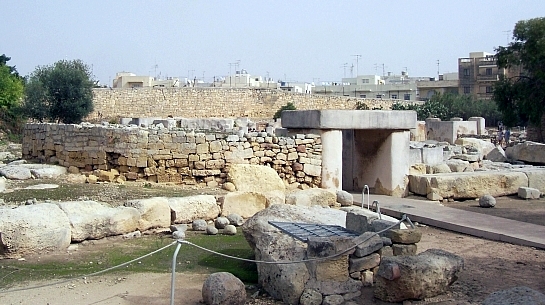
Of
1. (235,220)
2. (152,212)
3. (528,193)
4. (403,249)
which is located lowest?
(528,193)

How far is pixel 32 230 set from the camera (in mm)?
6914

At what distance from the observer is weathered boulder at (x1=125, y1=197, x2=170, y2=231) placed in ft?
27.6

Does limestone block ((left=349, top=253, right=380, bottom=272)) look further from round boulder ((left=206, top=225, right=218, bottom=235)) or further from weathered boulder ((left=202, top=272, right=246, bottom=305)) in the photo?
→ round boulder ((left=206, top=225, right=218, bottom=235))

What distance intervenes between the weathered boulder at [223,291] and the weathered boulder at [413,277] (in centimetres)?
133

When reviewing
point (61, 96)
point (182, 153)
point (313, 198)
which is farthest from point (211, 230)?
point (61, 96)

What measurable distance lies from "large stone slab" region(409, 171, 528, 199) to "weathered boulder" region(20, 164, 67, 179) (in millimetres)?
7282

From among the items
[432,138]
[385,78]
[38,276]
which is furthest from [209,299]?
[385,78]

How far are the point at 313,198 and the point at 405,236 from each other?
3934 mm

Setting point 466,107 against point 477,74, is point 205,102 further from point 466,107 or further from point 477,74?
point 477,74

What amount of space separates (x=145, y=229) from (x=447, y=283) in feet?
14.3

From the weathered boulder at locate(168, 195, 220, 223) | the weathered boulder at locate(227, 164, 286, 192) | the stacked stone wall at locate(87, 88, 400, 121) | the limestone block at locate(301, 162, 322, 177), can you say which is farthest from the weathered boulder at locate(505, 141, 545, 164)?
the stacked stone wall at locate(87, 88, 400, 121)

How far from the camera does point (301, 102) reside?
4528cm

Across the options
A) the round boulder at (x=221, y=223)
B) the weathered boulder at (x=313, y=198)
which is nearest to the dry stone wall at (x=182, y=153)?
the weathered boulder at (x=313, y=198)

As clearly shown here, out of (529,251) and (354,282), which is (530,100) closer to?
(529,251)
